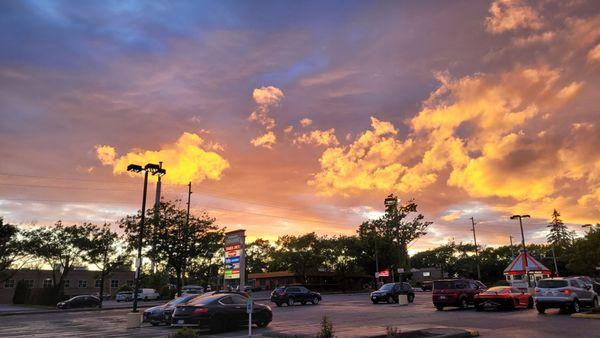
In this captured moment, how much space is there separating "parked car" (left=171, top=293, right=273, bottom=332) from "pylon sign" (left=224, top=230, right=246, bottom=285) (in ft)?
26.5

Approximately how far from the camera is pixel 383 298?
1494 inches

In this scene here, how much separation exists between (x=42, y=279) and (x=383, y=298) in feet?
269

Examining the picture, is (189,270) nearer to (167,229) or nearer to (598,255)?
(167,229)

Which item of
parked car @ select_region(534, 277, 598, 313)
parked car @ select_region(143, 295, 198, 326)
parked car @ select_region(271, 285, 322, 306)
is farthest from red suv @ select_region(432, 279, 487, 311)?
parked car @ select_region(271, 285, 322, 306)

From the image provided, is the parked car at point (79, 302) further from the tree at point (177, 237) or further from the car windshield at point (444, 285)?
the car windshield at point (444, 285)

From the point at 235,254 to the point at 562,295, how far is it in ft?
59.5

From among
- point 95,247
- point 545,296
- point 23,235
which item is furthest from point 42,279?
point 545,296

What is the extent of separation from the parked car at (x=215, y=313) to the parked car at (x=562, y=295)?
13.6m

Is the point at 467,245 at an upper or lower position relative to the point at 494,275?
upper

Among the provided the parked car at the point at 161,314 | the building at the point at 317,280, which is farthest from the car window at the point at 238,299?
the building at the point at 317,280

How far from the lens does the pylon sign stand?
28.0 meters

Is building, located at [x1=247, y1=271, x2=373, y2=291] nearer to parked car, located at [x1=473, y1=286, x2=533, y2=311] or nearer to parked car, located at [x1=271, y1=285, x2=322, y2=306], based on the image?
parked car, located at [x1=271, y1=285, x2=322, y2=306]

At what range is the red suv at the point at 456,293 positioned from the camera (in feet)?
89.1

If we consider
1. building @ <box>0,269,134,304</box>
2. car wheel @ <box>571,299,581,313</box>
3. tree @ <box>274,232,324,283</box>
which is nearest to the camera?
car wheel @ <box>571,299,581,313</box>
